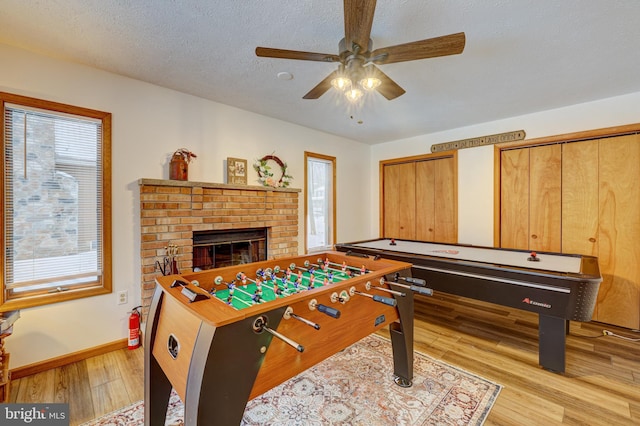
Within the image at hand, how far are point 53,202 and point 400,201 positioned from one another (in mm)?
4445

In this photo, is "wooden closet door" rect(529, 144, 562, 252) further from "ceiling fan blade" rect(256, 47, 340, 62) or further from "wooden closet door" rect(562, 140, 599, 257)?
"ceiling fan blade" rect(256, 47, 340, 62)

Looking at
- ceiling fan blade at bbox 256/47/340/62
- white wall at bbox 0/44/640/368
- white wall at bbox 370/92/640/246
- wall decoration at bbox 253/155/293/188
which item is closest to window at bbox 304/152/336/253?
white wall at bbox 0/44/640/368

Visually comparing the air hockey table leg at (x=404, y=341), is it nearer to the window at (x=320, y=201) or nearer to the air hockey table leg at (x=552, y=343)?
the air hockey table leg at (x=552, y=343)

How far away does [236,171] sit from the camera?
3.17 metres

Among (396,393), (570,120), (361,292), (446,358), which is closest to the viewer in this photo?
(361,292)

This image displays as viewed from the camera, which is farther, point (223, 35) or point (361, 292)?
point (223, 35)

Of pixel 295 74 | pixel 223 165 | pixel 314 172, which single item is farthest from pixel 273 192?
pixel 295 74

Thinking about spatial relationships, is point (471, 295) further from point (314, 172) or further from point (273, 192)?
point (314, 172)

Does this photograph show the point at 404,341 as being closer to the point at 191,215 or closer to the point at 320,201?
the point at 191,215

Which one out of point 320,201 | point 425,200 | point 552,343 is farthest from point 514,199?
point 320,201

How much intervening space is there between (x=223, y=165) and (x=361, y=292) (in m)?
2.34

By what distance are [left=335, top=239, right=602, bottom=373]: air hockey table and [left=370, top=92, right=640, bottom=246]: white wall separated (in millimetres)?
1128

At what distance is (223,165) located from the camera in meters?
3.12

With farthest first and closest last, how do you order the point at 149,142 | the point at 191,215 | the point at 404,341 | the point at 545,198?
1. the point at 545,198
2. the point at 191,215
3. the point at 149,142
4. the point at 404,341
